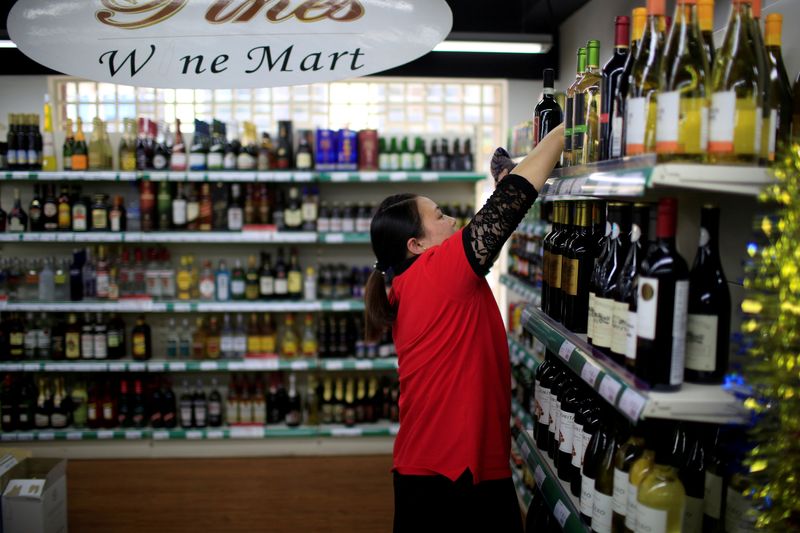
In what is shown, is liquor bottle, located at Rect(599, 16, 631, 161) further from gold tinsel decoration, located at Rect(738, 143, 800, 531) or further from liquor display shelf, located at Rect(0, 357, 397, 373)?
liquor display shelf, located at Rect(0, 357, 397, 373)

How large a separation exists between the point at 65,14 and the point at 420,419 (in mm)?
1830

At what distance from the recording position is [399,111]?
899 centimetres

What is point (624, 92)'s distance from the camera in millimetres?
1640

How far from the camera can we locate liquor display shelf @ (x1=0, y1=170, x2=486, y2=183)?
15.0 ft

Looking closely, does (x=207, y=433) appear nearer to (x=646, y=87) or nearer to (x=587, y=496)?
(x=587, y=496)

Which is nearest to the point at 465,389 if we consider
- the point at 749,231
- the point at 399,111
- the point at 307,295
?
the point at 749,231

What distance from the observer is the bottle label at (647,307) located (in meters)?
1.39

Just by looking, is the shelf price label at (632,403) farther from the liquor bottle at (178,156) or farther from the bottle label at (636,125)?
the liquor bottle at (178,156)

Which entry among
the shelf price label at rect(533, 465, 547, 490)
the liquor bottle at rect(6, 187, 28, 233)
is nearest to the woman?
the shelf price label at rect(533, 465, 547, 490)

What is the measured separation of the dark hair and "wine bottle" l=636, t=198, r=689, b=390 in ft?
3.18

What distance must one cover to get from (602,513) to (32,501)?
7.93ft

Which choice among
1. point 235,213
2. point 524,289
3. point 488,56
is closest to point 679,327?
point 524,289

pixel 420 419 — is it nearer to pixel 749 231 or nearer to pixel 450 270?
pixel 450 270

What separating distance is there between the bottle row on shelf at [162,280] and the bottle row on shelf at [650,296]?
298 cm
